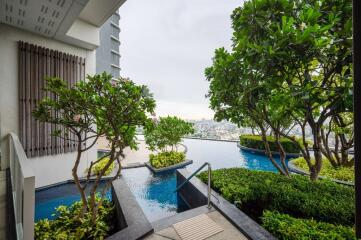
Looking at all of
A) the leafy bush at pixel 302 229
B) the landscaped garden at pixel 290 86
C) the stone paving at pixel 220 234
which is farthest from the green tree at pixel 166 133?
the leafy bush at pixel 302 229

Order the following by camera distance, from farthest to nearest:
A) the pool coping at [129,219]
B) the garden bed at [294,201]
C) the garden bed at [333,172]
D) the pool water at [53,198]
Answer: the garden bed at [333,172] < the pool water at [53,198] < the garden bed at [294,201] < the pool coping at [129,219]

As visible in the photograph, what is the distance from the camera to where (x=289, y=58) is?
296cm

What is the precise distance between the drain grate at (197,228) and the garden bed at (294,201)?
2.31 ft

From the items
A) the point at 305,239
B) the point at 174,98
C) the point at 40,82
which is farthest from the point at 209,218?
the point at 174,98

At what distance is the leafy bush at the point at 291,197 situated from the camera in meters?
2.79

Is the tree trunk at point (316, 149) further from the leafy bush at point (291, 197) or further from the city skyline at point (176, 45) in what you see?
the city skyline at point (176, 45)

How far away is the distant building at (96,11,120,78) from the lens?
2447cm

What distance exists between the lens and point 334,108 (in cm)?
256

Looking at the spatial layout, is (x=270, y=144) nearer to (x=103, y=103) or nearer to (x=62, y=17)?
(x=103, y=103)

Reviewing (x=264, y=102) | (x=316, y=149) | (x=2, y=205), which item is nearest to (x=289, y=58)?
(x=264, y=102)

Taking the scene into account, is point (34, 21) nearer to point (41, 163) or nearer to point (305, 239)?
point (41, 163)

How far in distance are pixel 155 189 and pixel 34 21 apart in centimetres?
503

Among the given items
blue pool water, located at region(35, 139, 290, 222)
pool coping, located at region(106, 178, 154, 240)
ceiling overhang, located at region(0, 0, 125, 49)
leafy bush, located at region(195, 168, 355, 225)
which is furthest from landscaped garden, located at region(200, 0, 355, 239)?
ceiling overhang, located at region(0, 0, 125, 49)

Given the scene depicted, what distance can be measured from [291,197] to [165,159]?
16.9ft
